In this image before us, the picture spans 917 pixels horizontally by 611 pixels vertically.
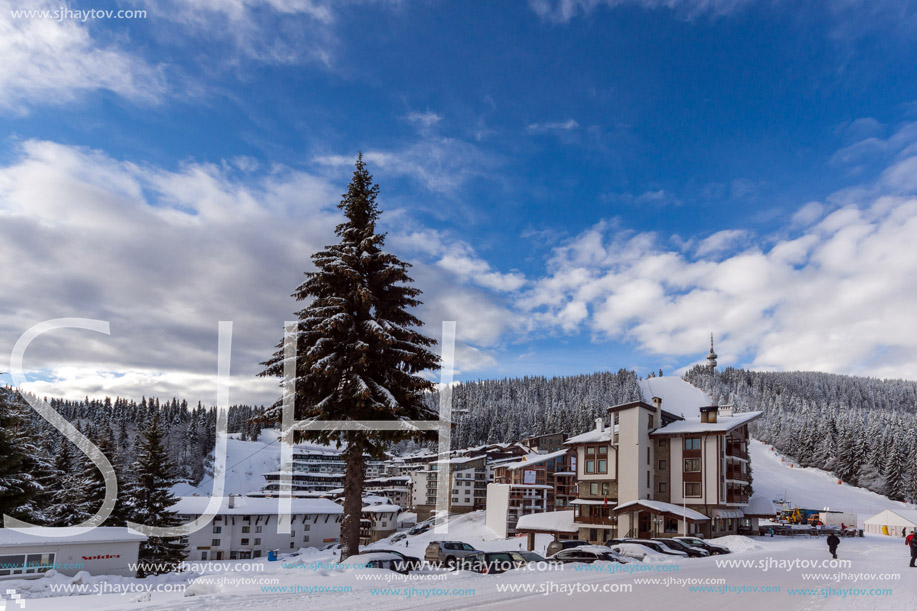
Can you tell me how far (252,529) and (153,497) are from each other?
38752 millimetres

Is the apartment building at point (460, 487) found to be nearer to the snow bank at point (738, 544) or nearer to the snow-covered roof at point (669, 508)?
the snow-covered roof at point (669, 508)

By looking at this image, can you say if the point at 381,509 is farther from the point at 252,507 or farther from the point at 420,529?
the point at 252,507

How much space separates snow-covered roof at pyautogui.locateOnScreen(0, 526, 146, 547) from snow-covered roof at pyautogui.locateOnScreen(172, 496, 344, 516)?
1592 inches

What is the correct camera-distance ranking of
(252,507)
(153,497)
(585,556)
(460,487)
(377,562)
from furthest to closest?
(460,487)
(252,507)
(153,497)
(585,556)
(377,562)

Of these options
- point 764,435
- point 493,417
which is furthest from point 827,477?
point 493,417

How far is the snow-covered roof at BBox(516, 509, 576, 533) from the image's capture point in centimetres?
6562

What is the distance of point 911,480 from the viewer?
387ft

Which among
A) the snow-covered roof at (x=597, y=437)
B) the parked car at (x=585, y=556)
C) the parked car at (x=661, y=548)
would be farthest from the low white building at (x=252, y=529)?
the parked car at (x=585, y=556)

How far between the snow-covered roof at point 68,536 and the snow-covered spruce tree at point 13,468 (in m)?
5.44

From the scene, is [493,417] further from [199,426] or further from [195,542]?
[195,542]

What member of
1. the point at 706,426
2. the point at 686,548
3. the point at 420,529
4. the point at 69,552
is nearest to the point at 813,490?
the point at 706,426

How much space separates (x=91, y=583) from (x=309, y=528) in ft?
214

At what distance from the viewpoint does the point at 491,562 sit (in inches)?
974

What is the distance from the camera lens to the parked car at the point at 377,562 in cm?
2033
